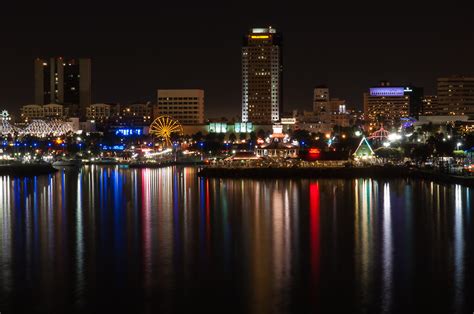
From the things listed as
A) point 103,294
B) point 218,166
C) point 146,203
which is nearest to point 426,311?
point 103,294

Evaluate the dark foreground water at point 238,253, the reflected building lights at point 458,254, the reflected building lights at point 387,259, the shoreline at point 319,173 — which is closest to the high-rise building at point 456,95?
the shoreline at point 319,173

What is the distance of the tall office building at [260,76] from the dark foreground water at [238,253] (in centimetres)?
4515

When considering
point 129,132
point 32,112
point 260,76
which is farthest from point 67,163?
point 32,112

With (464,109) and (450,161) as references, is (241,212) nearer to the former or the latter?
(450,161)

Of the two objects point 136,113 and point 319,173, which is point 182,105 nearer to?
point 136,113

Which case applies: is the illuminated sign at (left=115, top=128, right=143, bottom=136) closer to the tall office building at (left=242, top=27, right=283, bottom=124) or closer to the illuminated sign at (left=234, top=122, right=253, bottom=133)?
the tall office building at (left=242, top=27, right=283, bottom=124)

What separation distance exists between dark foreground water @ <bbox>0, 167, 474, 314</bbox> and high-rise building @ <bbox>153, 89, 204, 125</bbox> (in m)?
44.0

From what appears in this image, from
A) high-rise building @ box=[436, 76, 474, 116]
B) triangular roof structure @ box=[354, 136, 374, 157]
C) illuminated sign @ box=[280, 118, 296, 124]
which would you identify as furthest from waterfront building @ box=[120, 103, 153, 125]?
triangular roof structure @ box=[354, 136, 374, 157]

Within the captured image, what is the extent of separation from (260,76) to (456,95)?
19.2m

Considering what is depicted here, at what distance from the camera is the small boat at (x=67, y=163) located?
45406mm

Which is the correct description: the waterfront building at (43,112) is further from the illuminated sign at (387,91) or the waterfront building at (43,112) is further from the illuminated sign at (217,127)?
the illuminated sign at (387,91)

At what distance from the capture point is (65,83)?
79062mm

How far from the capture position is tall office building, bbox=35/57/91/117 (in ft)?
257

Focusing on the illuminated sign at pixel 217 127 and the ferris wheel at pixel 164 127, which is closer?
the ferris wheel at pixel 164 127
